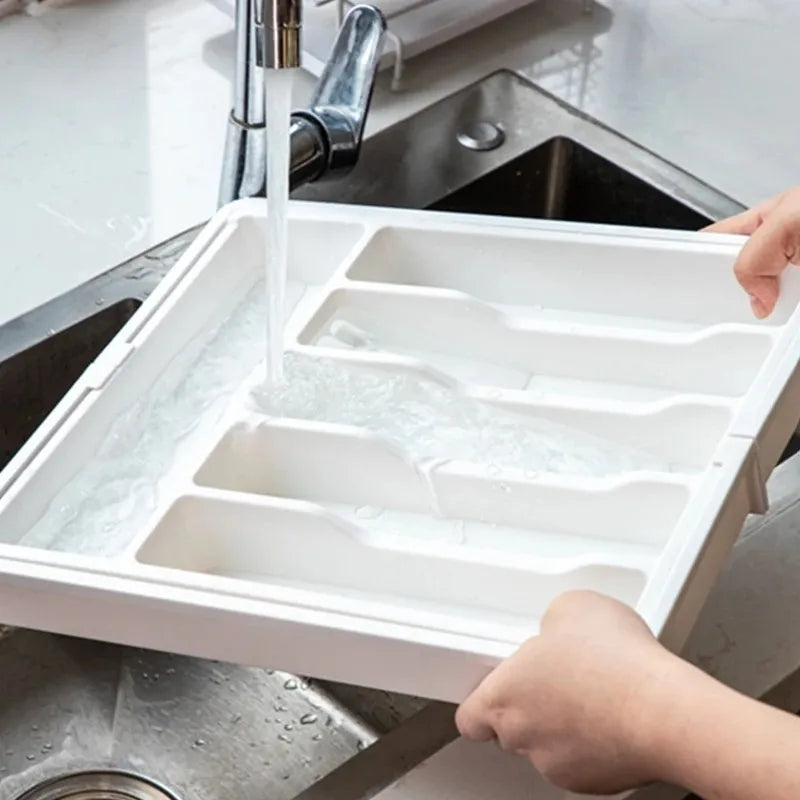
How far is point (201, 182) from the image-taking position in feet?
4.21

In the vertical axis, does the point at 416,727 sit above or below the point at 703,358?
below

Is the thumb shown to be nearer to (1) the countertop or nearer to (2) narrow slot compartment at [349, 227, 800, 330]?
(2) narrow slot compartment at [349, 227, 800, 330]

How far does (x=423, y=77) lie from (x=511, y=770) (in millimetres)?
780

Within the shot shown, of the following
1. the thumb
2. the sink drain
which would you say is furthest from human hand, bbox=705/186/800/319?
the sink drain

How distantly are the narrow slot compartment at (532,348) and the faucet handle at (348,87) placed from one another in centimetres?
23

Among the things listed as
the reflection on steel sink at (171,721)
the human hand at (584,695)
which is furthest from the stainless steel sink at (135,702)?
the human hand at (584,695)

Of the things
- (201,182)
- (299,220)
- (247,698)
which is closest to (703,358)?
(299,220)

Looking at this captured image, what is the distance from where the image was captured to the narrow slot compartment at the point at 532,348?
0.95 meters

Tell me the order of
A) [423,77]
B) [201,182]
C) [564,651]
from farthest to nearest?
[423,77] < [201,182] < [564,651]

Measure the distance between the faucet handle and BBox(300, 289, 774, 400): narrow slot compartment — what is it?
0.23 m

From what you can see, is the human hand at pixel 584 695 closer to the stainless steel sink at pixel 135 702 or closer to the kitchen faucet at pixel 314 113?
the stainless steel sink at pixel 135 702

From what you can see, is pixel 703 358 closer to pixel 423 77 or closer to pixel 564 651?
pixel 564 651

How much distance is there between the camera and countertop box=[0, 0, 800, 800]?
1.24 m

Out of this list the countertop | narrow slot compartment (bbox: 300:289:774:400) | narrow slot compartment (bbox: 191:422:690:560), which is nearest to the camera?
narrow slot compartment (bbox: 191:422:690:560)
